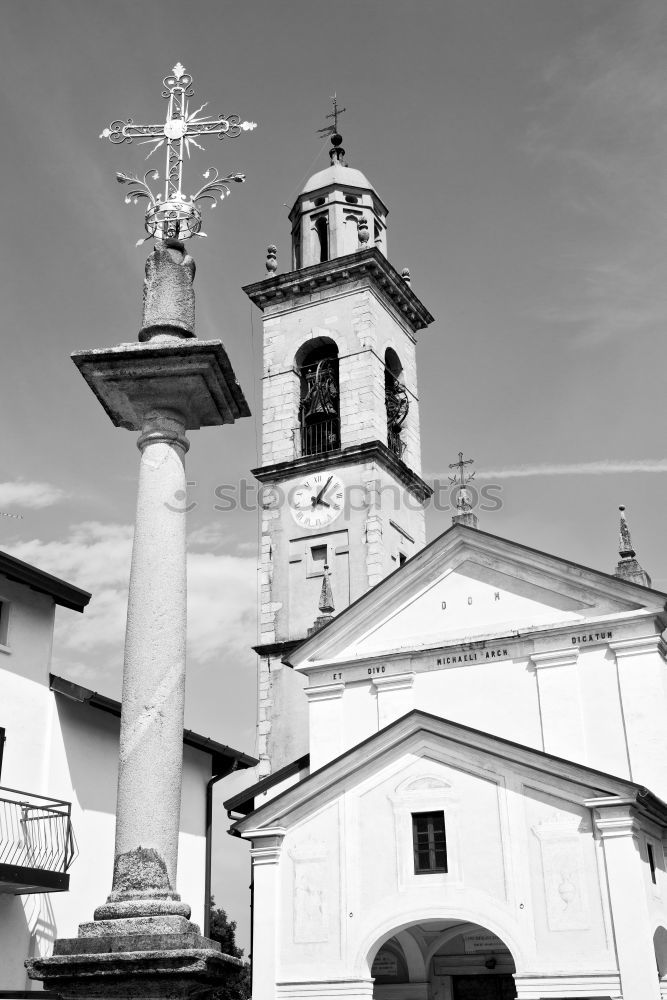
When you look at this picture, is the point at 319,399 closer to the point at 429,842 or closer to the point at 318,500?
the point at 318,500

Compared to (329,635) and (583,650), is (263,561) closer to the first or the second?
(329,635)

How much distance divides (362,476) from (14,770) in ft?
59.1

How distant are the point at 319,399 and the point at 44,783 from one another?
20.2 meters

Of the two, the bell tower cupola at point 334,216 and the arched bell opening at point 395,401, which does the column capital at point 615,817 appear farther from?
the bell tower cupola at point 334,216

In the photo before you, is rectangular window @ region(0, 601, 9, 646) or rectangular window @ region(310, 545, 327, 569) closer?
rectangular window @ region(0, 601, 9, 646)

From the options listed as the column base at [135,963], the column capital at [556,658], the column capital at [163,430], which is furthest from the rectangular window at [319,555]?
the column base at [135,963]

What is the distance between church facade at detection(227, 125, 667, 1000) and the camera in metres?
17.7

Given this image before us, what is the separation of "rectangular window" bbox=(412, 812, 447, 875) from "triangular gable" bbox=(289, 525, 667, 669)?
5237mm

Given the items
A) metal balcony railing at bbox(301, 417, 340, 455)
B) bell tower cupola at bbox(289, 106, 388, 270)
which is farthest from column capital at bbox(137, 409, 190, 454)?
bell tower cupola at bbox(289, 106, 388, 270)

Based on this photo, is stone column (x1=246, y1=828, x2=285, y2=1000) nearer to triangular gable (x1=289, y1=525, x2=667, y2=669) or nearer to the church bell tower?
triangular gable (x1=289, y1=525, x2=667, y2=669)

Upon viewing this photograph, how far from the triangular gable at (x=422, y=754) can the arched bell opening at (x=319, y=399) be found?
606 inches

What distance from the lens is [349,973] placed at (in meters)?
18.5

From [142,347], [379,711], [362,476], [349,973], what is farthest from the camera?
[362,476]

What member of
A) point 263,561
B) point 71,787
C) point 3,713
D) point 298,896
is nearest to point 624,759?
point 298,896
